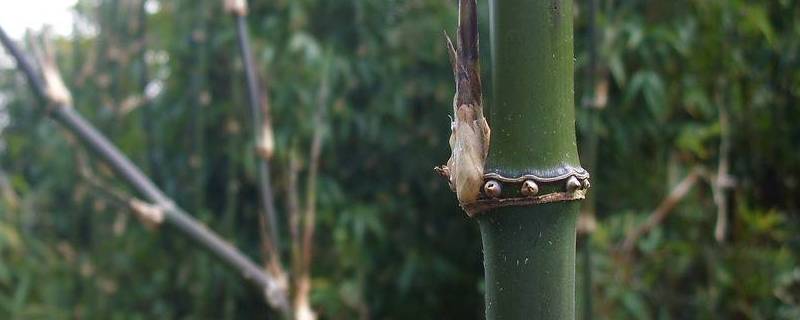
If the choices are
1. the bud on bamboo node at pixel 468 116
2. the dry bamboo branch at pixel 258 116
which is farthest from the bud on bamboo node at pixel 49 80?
the bud on bamboo node at pixel 468 116

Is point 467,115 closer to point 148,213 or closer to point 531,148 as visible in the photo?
point 531,148

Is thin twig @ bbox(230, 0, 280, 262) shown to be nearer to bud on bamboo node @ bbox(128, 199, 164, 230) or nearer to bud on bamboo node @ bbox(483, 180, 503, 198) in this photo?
bud on bamboo node @ bbox(128, 199, 164, 230)

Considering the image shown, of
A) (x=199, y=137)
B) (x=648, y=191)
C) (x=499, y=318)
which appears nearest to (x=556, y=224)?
(x=499, y=318)

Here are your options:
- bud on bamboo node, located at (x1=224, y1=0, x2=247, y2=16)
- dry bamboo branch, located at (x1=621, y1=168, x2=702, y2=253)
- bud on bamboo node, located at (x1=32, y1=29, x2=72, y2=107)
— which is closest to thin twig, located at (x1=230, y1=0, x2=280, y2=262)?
bud on bamboo node, located at (x1=224, y1=0, x2=247, y2=16)

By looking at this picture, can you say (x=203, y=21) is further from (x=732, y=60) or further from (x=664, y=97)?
(x=732, y=60)

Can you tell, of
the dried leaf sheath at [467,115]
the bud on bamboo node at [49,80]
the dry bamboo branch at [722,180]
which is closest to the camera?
the dried leaf sheath at [467,115]

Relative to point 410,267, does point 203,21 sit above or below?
above

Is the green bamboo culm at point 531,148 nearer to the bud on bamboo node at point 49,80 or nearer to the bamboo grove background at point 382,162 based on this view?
the bud on bamboo node at point 49,80

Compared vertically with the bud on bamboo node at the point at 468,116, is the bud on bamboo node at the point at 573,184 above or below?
below

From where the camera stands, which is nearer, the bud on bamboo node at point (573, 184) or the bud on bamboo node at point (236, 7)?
the bud on bamboo node at point (573, 184)
